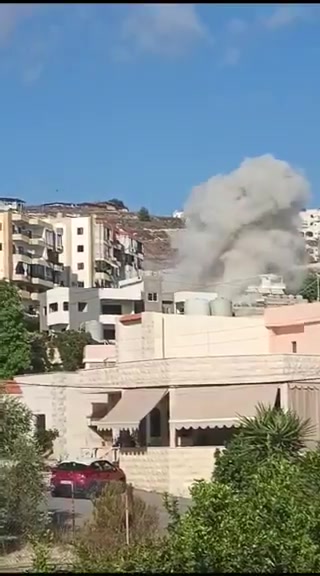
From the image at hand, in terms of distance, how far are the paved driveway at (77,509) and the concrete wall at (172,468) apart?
908 mm

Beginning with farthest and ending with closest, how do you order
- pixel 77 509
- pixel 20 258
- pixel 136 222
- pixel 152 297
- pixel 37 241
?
pixel 136 222 → pixel 37 241 → pixel 20 258 → pixel 152 297 → pixel 77 509

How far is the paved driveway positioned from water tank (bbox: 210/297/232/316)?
44.4 ft

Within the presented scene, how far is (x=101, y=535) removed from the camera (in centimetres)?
1798

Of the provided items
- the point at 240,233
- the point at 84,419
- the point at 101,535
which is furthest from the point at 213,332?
the point at 240,233

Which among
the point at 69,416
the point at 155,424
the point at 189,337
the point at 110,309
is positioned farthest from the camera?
the point at 110,309

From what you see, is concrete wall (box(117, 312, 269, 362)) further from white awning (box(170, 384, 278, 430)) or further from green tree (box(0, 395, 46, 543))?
green tree (box(0, 395, 46, 543))

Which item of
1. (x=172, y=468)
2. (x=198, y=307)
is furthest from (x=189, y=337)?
(x=172, y=468)

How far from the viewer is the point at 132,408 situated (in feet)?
113

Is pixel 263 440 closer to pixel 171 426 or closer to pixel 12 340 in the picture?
pixel 171 426

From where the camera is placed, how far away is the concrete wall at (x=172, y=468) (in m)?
32.2

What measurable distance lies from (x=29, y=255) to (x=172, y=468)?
A: 50106 millimetres

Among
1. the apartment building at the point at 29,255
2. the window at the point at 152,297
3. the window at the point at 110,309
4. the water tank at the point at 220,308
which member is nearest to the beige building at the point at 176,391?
the water tank at the point at 220,308

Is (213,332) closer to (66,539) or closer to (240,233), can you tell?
(66,539)

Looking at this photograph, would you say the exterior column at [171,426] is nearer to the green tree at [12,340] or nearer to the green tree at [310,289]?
the green tree at [12,340]
